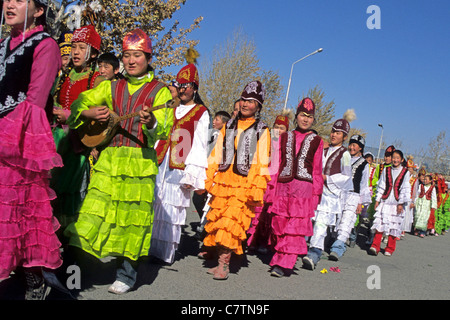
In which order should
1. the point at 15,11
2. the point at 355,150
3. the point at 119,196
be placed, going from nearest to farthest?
the point at 15,11 < the point at 119,196 < the point at 355,150

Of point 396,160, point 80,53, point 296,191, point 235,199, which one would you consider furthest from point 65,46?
point 396,160

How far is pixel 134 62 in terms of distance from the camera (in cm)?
388

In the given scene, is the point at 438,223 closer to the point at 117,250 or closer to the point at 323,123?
the point at 117,250

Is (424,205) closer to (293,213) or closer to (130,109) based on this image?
(293,213)

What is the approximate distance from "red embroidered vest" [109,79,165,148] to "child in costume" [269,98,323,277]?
2.58 meters

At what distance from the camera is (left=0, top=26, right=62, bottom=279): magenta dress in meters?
2.85

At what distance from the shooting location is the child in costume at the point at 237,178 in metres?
4.91

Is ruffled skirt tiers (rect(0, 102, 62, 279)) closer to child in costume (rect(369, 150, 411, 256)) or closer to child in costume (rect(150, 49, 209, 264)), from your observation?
child in costume (rect(150, 49, 209, 264))

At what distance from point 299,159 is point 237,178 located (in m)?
1.18

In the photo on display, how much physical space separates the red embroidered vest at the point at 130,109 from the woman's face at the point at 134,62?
0.16 meters

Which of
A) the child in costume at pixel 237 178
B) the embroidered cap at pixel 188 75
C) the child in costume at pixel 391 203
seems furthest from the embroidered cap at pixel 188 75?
the child in costume at pixel 391 203

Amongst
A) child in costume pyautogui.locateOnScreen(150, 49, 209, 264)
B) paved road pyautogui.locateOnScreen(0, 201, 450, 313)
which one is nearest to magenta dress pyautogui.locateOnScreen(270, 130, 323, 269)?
paved road pyautogui.locateOnScreen(0, 201, 450, 313)

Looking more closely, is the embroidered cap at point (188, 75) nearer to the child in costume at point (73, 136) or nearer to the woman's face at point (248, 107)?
the woman's face at point (248, 107)
